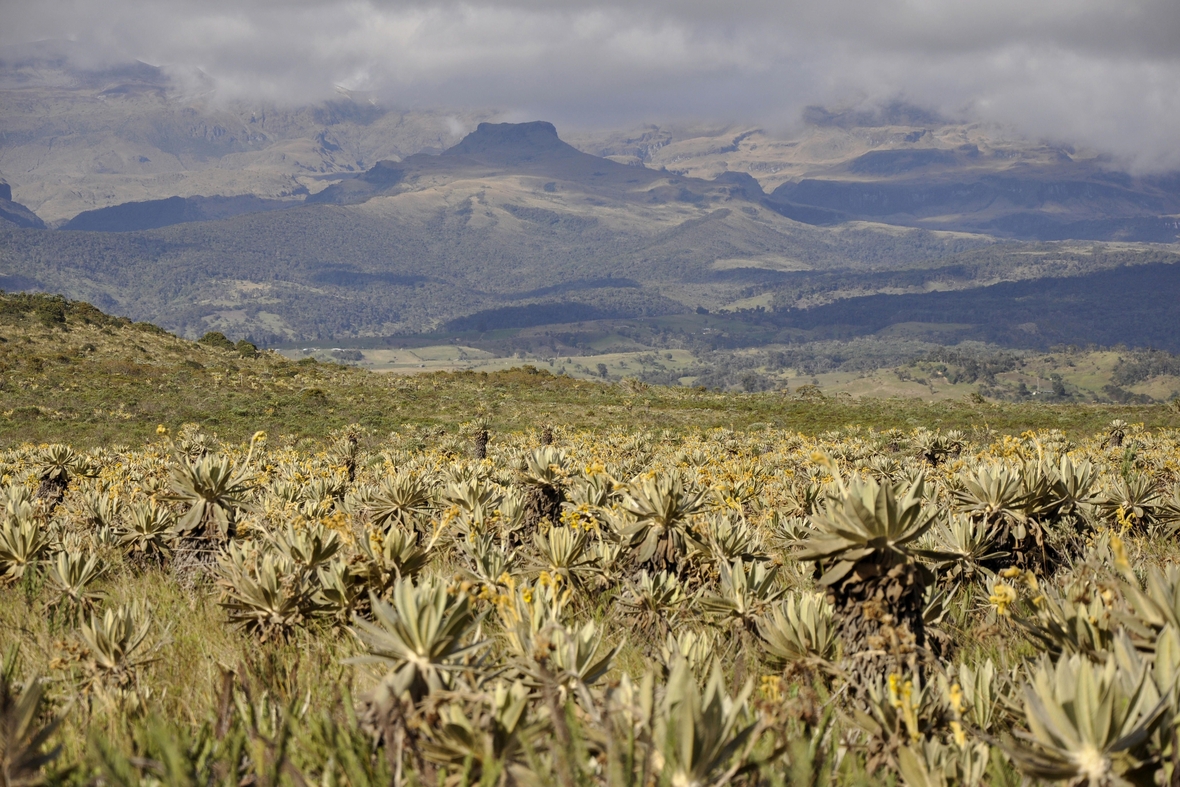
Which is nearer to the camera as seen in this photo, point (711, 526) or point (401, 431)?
point (711, 526)

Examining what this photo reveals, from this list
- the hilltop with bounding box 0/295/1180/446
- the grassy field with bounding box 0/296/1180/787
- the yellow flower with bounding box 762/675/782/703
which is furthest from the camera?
the hilltop with bounding box 0/295/1180/446

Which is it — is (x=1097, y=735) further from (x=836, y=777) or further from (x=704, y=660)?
(x=704, y=660)

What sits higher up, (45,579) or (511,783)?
(511,783)

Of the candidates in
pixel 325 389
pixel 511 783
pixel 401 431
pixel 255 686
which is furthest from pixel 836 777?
pixel 325 389

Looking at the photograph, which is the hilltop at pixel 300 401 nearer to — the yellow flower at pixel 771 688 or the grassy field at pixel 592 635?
the grassy field at pixel 592 635

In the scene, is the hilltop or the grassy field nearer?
the grassy field

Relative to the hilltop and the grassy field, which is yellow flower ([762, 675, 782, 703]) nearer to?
the grassy field

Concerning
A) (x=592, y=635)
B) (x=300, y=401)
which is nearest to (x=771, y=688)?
(x=592, y=635)

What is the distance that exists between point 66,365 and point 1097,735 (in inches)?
1773

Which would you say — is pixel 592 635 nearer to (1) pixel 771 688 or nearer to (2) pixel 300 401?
(1) pixel 771 688

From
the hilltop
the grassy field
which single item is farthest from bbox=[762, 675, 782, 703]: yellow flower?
the hilltop

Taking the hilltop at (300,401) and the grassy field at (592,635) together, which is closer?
the grassy field at (592,635)

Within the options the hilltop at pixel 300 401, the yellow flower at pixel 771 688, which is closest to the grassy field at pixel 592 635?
the yellow flower at pixel 771 688

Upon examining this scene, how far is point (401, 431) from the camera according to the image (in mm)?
30188
